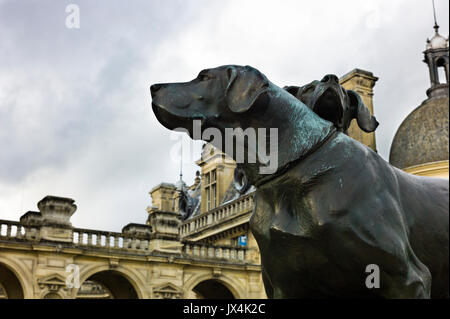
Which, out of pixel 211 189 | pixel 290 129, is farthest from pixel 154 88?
pixel 211 189

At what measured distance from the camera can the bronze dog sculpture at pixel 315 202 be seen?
2.90m

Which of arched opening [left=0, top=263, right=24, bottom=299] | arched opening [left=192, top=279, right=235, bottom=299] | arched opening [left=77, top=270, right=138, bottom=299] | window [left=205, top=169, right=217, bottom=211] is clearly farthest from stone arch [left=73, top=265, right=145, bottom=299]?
window [left=205, top=169, right=217, bottom=211]

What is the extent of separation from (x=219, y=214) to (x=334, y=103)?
95.2ft

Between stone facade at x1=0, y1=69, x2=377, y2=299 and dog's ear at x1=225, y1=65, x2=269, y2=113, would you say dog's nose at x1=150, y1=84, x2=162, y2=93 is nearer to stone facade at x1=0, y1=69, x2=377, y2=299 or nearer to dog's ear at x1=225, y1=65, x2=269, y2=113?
dog's ear at x1=225, y1=65, x2=269, y2=113

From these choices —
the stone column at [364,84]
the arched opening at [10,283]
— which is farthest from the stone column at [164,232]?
the stone column at [364,84]

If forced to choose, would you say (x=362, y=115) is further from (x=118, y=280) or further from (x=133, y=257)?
(x=118, y=280)

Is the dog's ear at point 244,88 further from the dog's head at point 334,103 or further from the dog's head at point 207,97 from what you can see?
the dog's head at point 334,103

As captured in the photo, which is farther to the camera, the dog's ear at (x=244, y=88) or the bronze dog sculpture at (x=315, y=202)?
the dog's ear at (x=244, y=88)

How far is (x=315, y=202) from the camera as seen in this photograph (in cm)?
295

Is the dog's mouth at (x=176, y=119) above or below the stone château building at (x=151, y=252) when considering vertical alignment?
below

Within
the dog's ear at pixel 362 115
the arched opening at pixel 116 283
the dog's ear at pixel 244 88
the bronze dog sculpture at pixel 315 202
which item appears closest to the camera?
the bronze dog sculpture at pixel 315 202

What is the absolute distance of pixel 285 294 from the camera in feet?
10.4

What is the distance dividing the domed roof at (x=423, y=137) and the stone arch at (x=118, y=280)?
17967mm
